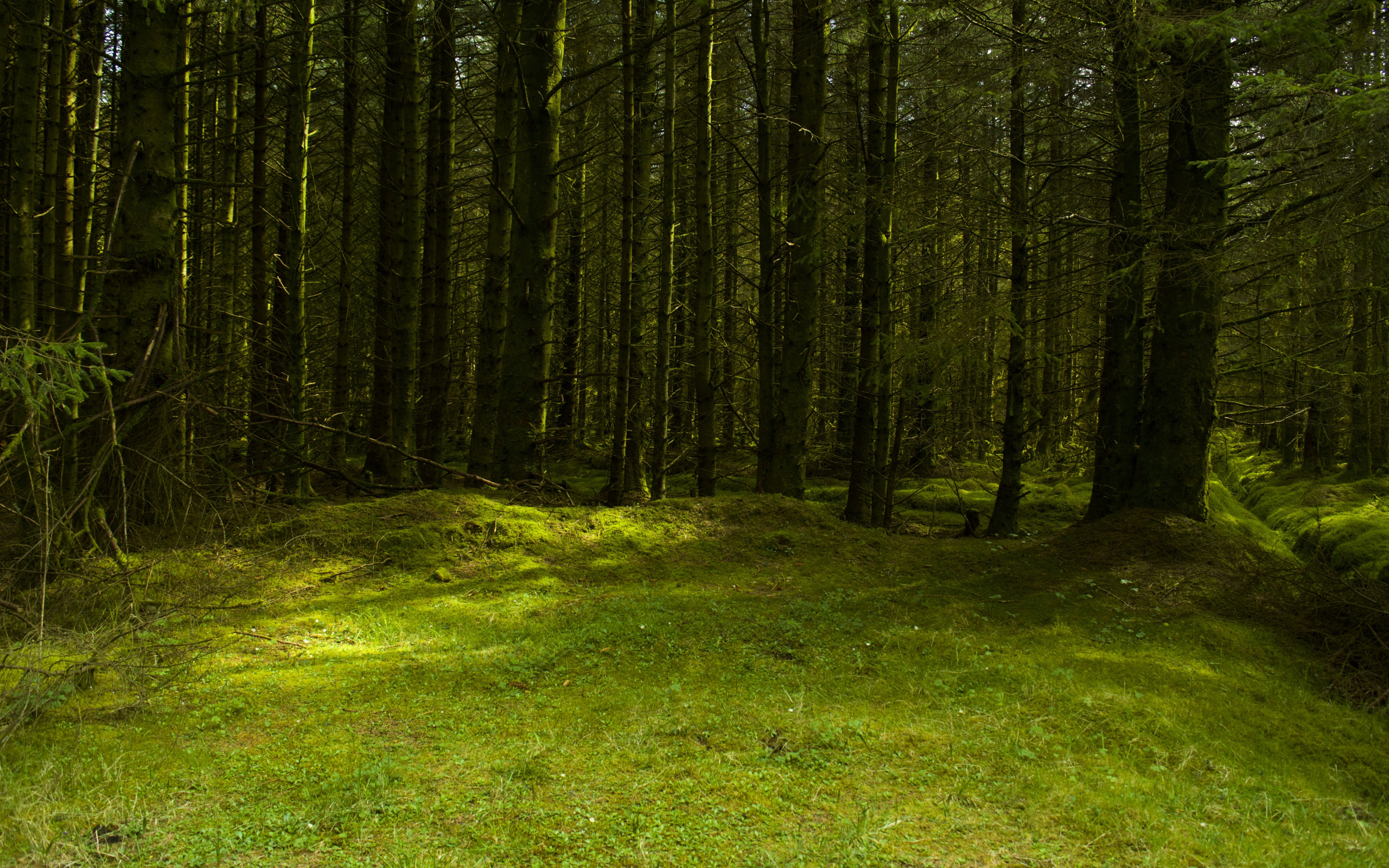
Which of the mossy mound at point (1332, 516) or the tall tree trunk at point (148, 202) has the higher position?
the tall tree trunk at point (148, 202)

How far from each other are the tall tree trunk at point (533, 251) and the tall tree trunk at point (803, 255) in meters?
3.17

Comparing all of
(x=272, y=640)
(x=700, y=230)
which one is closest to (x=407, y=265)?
(x=700, y=230)

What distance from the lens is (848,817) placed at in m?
3.27

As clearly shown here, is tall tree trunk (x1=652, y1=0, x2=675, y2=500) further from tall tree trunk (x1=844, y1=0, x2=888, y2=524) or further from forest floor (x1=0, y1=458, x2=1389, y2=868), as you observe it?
forest floor (x1=0, y1=458, x2=1389, y2=868)

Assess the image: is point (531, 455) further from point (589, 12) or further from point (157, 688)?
point (589, 12)

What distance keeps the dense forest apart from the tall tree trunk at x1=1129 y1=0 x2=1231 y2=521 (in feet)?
0.10

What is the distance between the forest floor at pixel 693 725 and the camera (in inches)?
120

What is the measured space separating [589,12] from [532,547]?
40.0 feet

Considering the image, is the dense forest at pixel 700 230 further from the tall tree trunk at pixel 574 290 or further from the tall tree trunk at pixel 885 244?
the tall tree trunk at pixel 574 290

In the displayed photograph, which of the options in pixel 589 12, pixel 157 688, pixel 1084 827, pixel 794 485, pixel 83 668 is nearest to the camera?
pixel 1084 827

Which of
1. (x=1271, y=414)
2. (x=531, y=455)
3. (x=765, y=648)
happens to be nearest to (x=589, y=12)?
(x=531, y=455)

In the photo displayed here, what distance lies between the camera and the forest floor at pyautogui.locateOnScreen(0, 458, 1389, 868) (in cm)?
304

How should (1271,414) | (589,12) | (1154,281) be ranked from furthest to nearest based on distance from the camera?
(1271,414) → (589,12) → (1154,281)

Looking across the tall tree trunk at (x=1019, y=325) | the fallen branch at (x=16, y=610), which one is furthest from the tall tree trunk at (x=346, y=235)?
the tall tree trunk at (x=1019, y=325)
